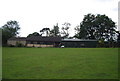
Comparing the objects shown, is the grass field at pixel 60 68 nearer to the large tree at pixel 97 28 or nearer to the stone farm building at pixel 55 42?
the stone farm building at pixel 55 42

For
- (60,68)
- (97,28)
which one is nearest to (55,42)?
(97,28)

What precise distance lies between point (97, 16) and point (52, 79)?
54498 millimetres

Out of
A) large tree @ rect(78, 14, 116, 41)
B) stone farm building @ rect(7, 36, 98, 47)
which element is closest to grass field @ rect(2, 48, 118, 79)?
stone farm building @ rect(7, 36, 98, 47)

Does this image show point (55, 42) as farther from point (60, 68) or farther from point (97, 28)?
point (60, 68)

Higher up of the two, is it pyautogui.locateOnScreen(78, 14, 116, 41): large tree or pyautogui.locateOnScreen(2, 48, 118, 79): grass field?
pyautogui.locateOnScreen(78, 14, 116, 41): large tree

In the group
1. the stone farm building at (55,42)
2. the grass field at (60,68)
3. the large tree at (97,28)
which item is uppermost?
the large tree at (97,28)

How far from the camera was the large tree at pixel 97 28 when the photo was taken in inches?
2163

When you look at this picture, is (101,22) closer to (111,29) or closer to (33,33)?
(111,29)

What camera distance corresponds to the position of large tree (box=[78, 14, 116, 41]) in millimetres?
54938

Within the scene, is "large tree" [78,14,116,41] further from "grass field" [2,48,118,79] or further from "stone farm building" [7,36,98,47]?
"grass field" [2,48,118,79]

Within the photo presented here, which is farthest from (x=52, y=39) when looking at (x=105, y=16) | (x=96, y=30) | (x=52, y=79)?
(x=52, y=79)

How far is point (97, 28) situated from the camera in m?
56.4

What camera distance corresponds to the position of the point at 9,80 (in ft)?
16.0

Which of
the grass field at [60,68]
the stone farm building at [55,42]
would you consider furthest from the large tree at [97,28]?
the grass field at [60,68]
